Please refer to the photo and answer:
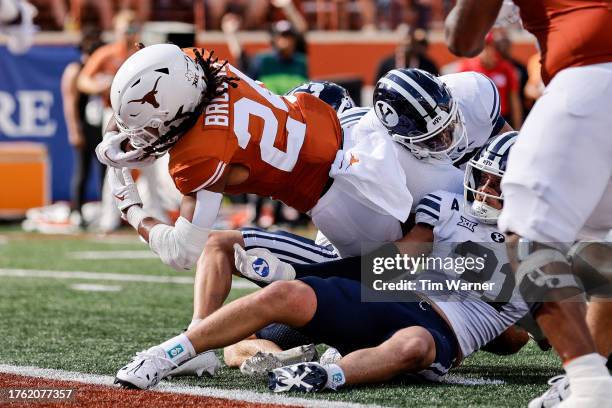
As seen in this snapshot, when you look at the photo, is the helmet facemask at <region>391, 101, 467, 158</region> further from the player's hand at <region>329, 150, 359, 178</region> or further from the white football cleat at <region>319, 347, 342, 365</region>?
the white football cleat at <region>319, 347, 342, 365</region>

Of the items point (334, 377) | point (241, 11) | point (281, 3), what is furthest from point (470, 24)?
point (241, 11)

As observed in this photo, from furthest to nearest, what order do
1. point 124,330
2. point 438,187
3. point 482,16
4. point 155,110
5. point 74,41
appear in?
point 74,41
point 124,330
point 438,187
point 155,110
point 482,16

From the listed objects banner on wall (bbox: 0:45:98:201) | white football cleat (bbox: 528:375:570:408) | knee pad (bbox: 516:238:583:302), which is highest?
knee pad (bbox: 516:238:583:302)

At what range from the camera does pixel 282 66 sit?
10.5 meters

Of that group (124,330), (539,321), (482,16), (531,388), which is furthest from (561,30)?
(124,330)

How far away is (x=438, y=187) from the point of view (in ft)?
14.9

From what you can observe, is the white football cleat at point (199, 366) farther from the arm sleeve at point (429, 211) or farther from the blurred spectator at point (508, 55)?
the blurred spectator at point (508, 55)

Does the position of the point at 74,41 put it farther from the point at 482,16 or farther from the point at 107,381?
the point at 482,16

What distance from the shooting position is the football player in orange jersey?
402 cm

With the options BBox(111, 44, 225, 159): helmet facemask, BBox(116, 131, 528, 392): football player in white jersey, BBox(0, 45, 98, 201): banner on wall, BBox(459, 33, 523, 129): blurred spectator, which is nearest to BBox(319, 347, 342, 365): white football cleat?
BBox(116, 131, 528, 392): football player in white jersey

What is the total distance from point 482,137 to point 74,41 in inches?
323

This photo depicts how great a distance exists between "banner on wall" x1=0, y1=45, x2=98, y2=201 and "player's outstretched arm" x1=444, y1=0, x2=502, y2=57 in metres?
8.72

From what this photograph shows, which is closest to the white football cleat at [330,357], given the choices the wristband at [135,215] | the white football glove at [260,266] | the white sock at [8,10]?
the white football glove at [260,266]

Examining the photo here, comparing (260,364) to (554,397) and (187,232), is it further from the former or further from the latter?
(554,397)
